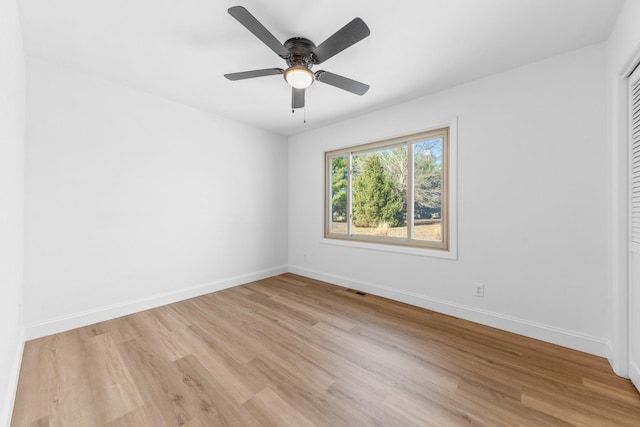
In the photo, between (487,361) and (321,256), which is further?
(321,256)

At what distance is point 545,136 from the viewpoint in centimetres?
219

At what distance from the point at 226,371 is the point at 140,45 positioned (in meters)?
2.63

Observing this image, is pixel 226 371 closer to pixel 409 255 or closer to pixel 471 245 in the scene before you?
pixel 409 255

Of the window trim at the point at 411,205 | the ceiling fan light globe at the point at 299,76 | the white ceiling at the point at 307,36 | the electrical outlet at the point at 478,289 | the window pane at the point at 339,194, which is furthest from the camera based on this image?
the window pane at the point at 339,194

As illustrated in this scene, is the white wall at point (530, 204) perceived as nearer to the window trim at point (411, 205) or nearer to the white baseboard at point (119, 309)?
the window trim at point (411, 205)

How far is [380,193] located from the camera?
3.53m

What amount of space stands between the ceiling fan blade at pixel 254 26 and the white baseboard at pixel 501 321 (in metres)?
2.84

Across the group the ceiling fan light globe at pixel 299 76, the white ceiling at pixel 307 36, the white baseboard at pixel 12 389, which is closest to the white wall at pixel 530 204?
the white ceiling at pixel 307 36

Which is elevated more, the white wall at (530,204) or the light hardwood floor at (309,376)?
the white wall at (530,204)

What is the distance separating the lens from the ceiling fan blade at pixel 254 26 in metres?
1.40

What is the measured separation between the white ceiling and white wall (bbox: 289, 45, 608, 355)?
270 millimetres

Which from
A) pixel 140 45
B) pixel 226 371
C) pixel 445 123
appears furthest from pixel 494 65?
pixel 226 371

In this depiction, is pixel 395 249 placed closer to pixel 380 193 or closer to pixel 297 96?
pixel 380 193

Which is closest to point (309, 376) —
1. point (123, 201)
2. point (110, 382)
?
point (110, 382)
